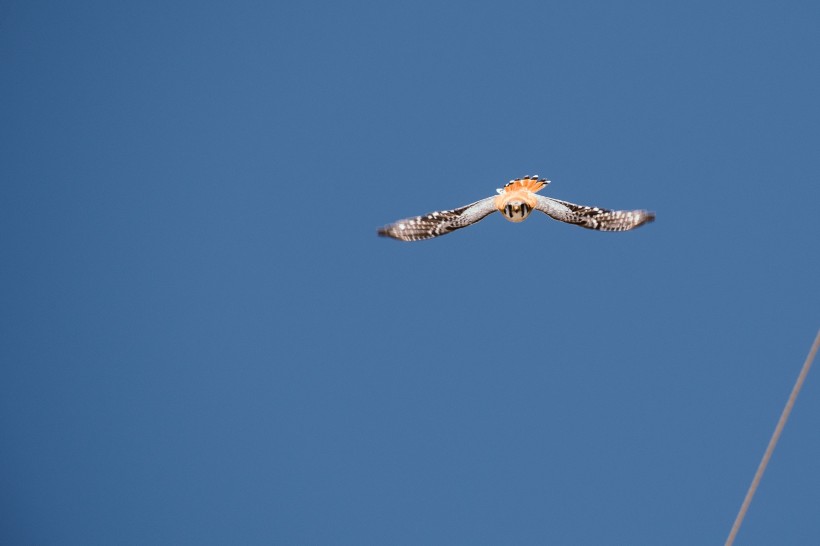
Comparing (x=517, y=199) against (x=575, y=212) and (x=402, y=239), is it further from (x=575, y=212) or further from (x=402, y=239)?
(x=402, y=239)

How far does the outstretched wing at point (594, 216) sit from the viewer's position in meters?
6.46

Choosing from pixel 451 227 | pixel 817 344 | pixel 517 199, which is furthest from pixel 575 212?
pixel 817 344

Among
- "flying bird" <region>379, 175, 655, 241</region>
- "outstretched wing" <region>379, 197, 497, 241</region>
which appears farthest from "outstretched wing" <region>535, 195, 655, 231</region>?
"outstretched wing" <region>379, 197, 497, 241</region>

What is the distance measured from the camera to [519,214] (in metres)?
7.01

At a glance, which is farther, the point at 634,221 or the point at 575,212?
the point at 575,212

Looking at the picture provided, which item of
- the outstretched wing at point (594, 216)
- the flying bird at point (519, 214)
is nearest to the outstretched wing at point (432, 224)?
the flying bird at point (519, 214)

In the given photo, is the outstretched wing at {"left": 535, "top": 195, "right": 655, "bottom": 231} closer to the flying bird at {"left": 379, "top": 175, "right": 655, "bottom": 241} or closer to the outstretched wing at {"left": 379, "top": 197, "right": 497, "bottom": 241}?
the flying bird at {"left": 379, "top": 175, "right": 655, "bottom": 241}

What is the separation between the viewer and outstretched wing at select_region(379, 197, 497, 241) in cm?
732

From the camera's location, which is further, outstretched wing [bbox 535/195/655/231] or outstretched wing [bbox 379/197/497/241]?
outstretched wing [bbox 379/197/497/241]

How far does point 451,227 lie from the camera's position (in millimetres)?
7355

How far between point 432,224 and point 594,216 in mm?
1301

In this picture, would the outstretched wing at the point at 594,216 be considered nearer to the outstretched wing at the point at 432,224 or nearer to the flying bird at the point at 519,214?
the flying bird at the point at 519,214

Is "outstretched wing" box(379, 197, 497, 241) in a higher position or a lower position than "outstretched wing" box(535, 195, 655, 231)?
higher

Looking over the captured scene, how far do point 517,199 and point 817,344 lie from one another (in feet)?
14.3
